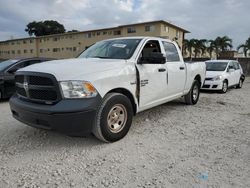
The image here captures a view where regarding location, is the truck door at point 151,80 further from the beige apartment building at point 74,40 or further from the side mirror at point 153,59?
the beige apartment building at point 74,40

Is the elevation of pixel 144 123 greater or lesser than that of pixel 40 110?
lesser

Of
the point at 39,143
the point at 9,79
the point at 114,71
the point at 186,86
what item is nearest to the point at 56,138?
the point at 39,143

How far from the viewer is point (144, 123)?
4.72m

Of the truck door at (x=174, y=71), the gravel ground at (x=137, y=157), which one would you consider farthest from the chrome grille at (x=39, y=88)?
the truck door at (x=174, y=71)

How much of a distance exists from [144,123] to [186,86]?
1.90 m

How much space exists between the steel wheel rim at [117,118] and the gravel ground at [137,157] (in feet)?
0.84

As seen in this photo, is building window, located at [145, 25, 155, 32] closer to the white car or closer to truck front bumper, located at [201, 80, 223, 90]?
the white car

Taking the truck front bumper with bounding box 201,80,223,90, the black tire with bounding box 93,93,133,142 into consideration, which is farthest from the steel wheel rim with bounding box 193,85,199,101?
the black tire with bounding box 93,93,133,142

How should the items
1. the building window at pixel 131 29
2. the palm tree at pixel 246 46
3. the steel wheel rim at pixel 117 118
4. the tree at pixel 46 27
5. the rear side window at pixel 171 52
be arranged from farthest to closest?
the tree at pixel 46 27 < the palm tree at pixel 246 46 < the building window at pixel 131 29 < the rear side window at pixel 171 52 < the steel wheel rim at pixel 117 118

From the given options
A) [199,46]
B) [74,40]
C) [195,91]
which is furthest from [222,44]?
[195,91]

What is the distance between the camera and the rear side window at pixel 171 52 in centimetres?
507

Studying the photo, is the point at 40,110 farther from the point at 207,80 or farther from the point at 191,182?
the point at 207,80

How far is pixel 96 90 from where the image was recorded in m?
3.19

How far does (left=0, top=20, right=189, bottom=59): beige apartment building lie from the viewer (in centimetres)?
3500
